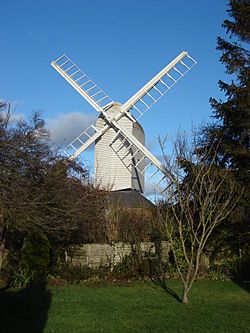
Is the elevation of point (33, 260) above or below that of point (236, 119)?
below

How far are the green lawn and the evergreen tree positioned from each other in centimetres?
389

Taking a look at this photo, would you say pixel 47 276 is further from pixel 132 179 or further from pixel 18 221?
pixel 132 179

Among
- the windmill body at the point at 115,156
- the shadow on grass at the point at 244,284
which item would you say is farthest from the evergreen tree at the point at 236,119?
the windmill body at the point at 115,156

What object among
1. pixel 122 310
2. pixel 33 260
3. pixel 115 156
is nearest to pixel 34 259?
pixel 33 260

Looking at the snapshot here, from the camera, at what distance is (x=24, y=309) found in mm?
10680

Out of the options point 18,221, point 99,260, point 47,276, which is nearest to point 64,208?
point 18,221

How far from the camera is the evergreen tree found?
54.4 feet

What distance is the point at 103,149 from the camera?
31969mm

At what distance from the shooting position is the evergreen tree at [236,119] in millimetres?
16594

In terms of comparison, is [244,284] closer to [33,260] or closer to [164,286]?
[164,286]

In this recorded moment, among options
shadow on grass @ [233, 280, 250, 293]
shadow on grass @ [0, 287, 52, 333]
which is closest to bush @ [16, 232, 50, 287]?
shadow on grass @ [0, 287, 52, 333]

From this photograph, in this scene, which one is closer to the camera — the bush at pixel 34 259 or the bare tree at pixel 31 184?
the bare tree at pixel 31 184

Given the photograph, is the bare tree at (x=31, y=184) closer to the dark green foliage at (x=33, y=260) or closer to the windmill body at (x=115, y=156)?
the dark green foliage at (x=33, y=260)

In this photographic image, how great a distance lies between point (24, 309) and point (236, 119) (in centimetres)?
1008
